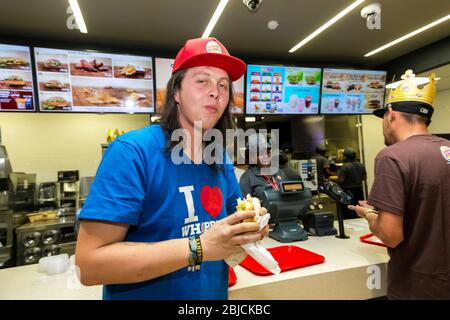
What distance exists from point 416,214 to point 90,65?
3.14 metres

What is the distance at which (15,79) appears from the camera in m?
2.84

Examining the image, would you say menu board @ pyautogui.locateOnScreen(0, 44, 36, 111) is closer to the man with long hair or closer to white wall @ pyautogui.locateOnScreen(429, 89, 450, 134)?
the man with long hair

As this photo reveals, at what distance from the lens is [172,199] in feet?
3.08

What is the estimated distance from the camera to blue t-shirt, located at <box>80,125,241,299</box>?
78cm

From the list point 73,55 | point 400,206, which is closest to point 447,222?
point 400,206

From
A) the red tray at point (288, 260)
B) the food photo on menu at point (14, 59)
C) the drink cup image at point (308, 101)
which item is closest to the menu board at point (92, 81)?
the food photo on menu at point (14, 59)

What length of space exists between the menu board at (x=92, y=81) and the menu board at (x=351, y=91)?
2396mm

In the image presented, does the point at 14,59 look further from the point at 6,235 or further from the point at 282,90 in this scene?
the point at 282,90

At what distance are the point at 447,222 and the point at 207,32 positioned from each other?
2.93 metres

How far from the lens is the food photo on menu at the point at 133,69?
3.12m

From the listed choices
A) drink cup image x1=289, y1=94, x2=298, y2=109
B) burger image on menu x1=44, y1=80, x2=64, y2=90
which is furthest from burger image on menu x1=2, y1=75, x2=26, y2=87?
drink cup image x1=289, y1=94, x2=298, y2=109

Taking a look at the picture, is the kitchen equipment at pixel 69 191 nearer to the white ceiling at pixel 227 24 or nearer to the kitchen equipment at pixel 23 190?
the kitchen equipment at pixel 23 190

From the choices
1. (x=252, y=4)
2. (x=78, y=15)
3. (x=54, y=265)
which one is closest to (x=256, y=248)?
(x=54, y=265)

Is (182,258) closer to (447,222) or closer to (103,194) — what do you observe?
(103,194)
